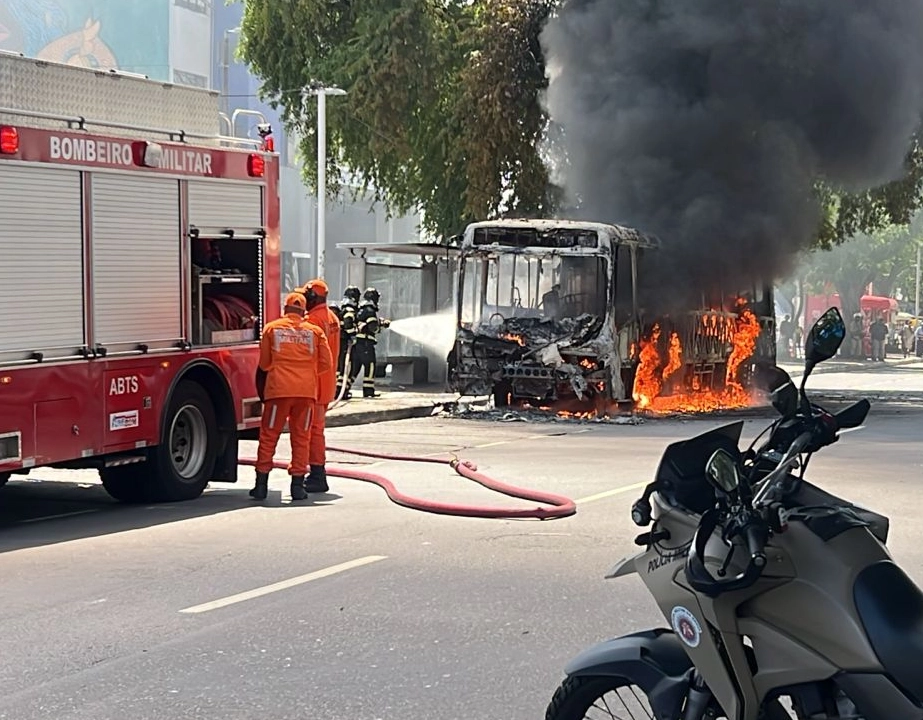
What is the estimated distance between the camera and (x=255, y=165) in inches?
447

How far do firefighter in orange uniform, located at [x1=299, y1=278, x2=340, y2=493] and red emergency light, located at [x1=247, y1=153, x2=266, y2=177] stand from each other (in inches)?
40.9

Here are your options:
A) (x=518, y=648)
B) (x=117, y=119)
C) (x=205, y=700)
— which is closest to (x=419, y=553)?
(x=518, y=648)

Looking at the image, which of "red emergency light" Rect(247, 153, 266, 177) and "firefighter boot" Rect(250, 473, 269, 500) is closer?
"firefighter boot" Rect(250, 473, 269, 500)

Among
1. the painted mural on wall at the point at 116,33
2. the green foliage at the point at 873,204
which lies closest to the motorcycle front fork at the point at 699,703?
the green foliage at the point at 873,204

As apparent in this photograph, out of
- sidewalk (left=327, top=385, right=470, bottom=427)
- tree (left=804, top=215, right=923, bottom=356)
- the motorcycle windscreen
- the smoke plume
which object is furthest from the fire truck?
tree (left=804, top=215, right=923, bottom=356)

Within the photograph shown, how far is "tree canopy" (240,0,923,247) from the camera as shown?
24266 millimetres

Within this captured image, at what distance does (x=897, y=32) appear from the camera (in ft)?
84.7

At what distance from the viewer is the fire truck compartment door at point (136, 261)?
9.77 m

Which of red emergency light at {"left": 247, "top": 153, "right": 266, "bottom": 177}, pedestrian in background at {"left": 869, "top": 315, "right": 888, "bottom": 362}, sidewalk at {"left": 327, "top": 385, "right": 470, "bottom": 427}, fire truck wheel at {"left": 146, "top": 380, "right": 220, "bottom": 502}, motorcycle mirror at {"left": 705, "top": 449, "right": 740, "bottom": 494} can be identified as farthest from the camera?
pedestrian in background at {"left": 869, "top": 315, "right": 888, "bottom": 362}

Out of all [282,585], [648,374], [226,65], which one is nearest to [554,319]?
[648,374]

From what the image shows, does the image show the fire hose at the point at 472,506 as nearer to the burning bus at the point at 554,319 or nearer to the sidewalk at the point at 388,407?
the sidewalk at the point at 388,407

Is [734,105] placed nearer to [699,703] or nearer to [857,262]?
[699,703]

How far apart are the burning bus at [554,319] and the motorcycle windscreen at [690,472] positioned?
1511cm

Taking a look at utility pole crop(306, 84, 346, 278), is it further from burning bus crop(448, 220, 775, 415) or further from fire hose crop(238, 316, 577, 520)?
fire hose crop(238, 316, 577, 520)
